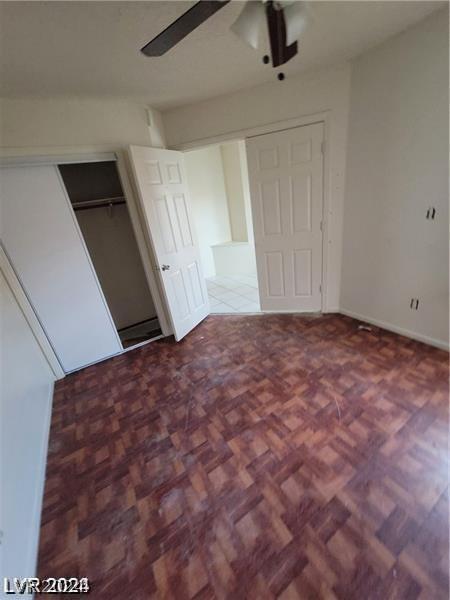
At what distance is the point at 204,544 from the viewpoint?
1.16 metres

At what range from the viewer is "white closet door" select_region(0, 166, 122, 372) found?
80.6 inches

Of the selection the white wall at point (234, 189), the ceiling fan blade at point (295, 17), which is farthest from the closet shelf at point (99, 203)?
the white wall at point (234, 189)

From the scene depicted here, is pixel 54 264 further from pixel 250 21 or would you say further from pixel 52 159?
pixel 250 21

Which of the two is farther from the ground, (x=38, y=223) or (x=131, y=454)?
(x=38, y=223)

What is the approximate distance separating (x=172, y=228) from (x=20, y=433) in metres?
2.05

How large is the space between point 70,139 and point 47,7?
3.48 ft

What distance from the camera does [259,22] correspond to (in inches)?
41.3

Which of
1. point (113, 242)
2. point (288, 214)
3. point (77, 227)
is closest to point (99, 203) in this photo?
point (113, 242)

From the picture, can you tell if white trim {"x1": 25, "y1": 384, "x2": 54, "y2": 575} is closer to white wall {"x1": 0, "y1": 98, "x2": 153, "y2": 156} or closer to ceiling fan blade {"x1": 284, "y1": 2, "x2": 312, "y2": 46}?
white wall {"x1": 0, "y1": 98, "x2": 153, "y2": 156}

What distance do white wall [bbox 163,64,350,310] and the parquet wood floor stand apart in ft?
4.65

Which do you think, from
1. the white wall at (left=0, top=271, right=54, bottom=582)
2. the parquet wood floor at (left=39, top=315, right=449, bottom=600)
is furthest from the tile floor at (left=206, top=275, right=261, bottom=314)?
the white wall at (left=0, top=271, right=54, bottom=582)

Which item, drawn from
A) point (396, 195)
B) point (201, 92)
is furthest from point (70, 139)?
point (396, 195)

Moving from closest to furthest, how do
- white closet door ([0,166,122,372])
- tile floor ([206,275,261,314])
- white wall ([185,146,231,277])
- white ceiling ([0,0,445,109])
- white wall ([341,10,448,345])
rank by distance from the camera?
white ceiling ([0,0,445,109]) < white wall ([341,10,448,345]) < white closet door ([0,166,122,372]) < tile floor ([206,275,261,314]) < white wall ([185,146,231,277])

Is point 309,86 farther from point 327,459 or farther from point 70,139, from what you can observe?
point 327,459
